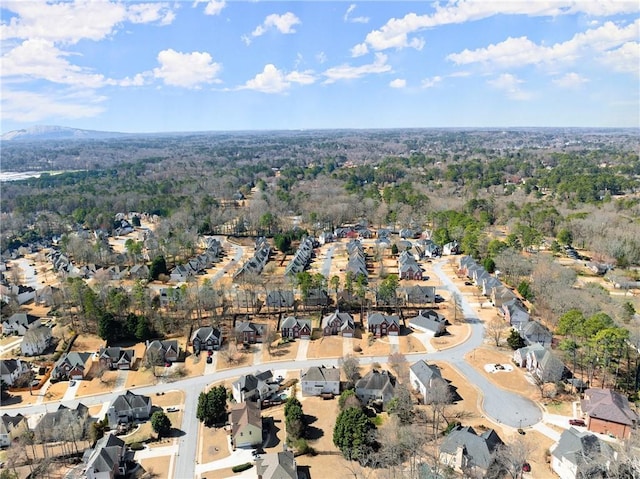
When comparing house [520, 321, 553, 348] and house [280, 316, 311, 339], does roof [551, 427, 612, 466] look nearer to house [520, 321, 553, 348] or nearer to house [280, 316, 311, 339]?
house [520, 321, 553, 348]

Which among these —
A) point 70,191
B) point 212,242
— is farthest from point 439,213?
point 70,191

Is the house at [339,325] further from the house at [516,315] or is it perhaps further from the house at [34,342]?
the house at [34,342]

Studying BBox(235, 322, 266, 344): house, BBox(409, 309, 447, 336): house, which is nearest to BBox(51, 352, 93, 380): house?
BBox(235, 322, 266, 344): house

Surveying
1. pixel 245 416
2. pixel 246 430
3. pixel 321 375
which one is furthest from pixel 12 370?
pixel 321 375

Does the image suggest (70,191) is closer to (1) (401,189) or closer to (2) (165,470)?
(1) (401,189)

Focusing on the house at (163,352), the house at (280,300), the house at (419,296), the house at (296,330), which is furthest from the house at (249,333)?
the house at (419,296)

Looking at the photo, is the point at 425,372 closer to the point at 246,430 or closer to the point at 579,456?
the point at 579,456
